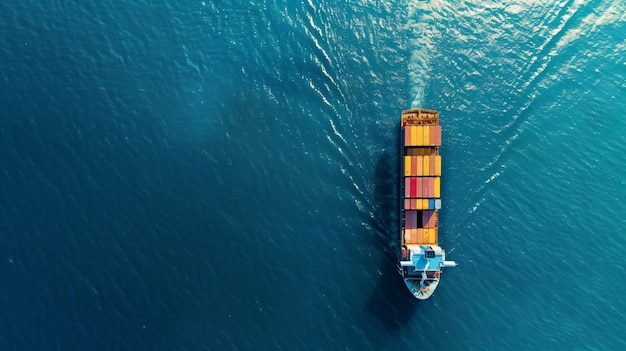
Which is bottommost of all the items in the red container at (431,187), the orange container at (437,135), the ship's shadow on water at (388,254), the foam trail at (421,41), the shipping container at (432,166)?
the ship's shadow on water at (388,254)

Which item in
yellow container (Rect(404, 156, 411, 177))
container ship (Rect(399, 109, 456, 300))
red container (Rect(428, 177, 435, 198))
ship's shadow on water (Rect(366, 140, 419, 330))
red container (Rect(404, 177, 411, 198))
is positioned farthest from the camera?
yellow container (Rect(404, 156, 411, 177))

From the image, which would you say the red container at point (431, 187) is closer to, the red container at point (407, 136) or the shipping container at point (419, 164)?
the shipping container at point (419, 164)

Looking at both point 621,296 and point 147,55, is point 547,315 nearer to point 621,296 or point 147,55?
point 621,296

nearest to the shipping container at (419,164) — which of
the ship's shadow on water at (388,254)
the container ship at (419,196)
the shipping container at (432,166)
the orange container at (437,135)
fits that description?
the container ship at (419,196)

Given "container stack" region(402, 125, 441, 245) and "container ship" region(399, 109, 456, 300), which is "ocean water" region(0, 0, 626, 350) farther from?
"container stack" region(402, 125, 441, 245)

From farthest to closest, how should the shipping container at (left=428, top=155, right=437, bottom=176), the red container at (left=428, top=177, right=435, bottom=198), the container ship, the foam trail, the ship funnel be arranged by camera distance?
the foam trail, the shipping container at (left=428, top=155, right=437, bottom=176), the red container at (left=428, top=177, right=435, bottom=198), the container ship, the ship funnel

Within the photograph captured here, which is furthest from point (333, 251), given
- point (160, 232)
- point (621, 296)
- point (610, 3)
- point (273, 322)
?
point (610, 3)

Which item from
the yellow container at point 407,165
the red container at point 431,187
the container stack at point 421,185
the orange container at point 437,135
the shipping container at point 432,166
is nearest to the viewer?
the container stack at point 421,185

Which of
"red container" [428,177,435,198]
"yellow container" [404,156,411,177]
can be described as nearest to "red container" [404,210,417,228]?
"red container" [428,177,435,198]
